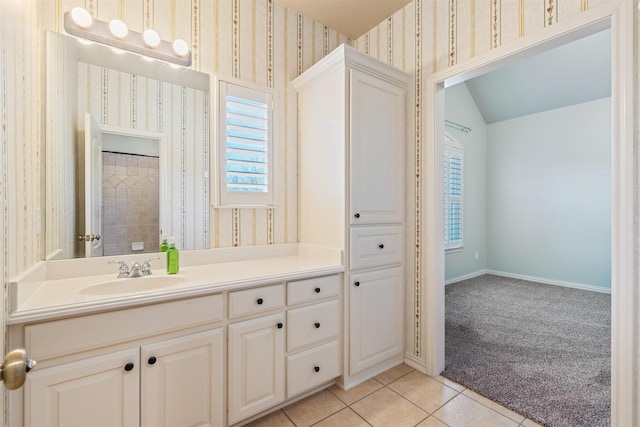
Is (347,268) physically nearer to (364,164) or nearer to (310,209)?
(310,209)

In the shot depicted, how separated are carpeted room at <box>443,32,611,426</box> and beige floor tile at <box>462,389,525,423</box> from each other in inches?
6.5

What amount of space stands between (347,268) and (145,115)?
155cm

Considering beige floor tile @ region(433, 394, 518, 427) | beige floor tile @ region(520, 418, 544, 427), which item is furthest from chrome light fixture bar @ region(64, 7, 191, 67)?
beige floor tile @ region(520, 418, 544, 427)

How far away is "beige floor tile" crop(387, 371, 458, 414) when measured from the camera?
5.90 feet

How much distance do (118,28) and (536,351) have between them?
3.66m

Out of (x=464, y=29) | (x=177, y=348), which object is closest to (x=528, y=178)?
(x=464, y=29)

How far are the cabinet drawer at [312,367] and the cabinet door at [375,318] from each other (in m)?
0.14

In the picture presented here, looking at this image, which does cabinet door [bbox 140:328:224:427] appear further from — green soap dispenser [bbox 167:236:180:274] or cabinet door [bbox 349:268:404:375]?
cabinet door [bbox 349:268:404:375]

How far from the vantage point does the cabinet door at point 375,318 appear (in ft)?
6.44

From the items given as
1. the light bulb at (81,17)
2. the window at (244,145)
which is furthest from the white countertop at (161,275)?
the light bulb at (81,17)

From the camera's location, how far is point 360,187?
1.98 meters

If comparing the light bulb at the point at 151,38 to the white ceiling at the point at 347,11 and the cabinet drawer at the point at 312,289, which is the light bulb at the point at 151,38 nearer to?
the white ceiling at the point at 347,11

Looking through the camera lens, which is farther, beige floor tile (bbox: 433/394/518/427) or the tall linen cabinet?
the tall linen cabinet

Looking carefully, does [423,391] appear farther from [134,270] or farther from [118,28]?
[118,28]
